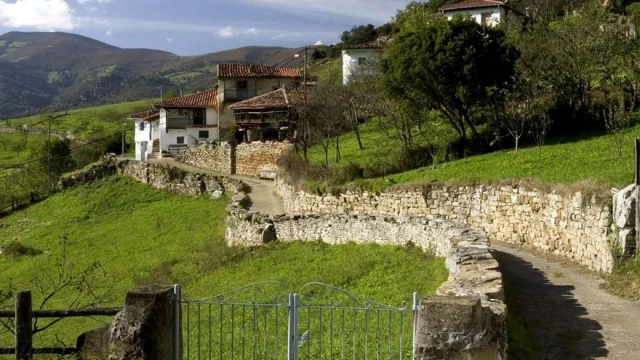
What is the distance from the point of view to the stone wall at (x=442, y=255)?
25.0ft

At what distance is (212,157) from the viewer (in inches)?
2040

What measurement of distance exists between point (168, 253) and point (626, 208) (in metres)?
19.9

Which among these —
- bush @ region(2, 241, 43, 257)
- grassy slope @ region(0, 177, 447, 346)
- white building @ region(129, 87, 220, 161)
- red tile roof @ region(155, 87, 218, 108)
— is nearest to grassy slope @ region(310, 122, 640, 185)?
grassy slope @ region(0, 177, 447, 346)

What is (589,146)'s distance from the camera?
2636 centimetres

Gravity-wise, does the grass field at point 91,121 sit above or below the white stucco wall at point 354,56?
below

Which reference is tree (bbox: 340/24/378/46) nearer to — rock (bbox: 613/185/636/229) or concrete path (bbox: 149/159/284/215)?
concrete path (bbox: 149/159/284/215)

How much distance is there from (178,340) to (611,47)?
99.2 ft

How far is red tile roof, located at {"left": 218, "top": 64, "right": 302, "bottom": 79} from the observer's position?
61.1 meters

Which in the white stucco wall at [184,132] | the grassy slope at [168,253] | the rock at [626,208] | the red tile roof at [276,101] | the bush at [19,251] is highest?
the red tile roof at [276,101]

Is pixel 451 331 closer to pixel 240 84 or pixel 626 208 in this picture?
pixel 626 208

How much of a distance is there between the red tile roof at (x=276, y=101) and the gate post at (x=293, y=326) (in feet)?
134

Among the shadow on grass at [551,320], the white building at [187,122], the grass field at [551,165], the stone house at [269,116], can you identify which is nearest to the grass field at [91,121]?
the white building at [187,122]

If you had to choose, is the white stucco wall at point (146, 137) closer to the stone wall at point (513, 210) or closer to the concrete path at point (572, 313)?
the stone wall at point (513, 210)

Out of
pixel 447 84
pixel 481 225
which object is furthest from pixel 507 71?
pixel 481 225
